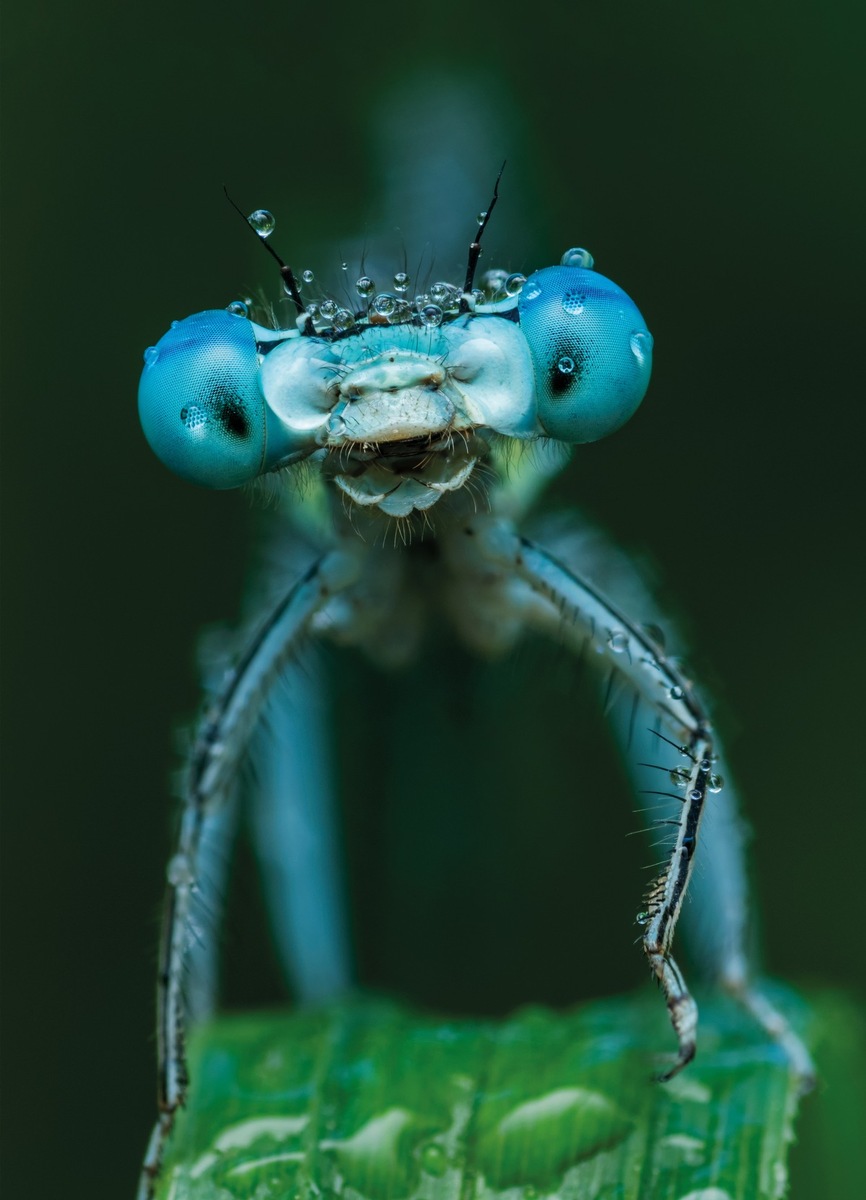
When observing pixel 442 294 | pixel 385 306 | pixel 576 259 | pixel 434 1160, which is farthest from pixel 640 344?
pixel 434 1160

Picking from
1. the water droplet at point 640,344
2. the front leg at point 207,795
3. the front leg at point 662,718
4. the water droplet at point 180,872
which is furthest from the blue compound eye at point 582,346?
the water droplet at point 180,872

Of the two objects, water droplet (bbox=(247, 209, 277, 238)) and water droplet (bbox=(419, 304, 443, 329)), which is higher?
water droplet (bbox=(247, 209, 277, 238))

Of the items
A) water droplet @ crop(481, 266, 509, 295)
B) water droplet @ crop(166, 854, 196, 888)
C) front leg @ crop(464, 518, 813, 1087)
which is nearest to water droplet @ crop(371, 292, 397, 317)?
water droplet @ crop(481, 266, 509, 295)

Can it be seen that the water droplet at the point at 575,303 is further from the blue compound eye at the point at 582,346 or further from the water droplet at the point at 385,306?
the water droplet at the point at 385,306

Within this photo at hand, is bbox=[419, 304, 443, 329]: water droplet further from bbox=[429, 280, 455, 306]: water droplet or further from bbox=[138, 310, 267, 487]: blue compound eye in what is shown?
bbox=[138, 310, 267, 487]: blue compound eye

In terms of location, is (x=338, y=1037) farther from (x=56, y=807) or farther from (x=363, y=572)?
(x=56, y=807)

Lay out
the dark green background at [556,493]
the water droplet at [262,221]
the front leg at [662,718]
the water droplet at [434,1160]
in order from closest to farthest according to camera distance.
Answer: the water droplet at [434,1160] < the front leg at [662,718] < the water droplet at [262,221] < the dark green background at [556,493]
